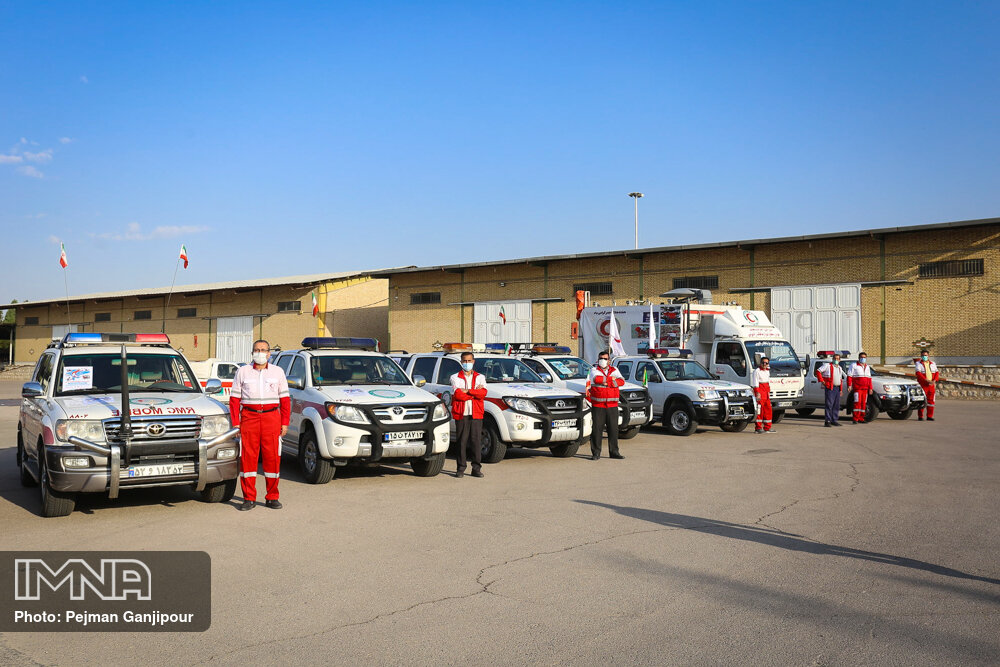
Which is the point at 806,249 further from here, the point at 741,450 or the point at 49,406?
the point at 49,406

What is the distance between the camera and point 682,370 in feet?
60.8

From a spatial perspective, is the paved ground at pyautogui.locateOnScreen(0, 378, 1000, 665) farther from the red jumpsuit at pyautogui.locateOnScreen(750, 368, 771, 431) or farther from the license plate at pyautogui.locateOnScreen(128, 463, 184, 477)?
the red jumpsuit at pyautogui.locateOnScreen(750, 368, 771, 431)

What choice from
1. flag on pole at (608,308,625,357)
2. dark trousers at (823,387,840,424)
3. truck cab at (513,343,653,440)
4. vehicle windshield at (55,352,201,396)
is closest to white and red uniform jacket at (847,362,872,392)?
dark trousers at (823,387,840,424)

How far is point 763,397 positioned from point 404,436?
419 inches

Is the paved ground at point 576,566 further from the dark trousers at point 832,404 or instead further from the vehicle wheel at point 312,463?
the dark trousers at point 832,404

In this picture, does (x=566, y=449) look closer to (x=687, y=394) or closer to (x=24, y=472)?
(x=687, y=394)

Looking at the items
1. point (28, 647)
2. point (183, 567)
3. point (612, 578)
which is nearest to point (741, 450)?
point (612, 578)

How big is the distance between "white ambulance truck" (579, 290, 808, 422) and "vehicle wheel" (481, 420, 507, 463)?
30.5 ft

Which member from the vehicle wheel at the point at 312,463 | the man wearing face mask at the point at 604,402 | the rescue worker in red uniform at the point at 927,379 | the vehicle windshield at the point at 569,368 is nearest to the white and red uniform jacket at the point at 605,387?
the man wearing face mask at the point at 604,402

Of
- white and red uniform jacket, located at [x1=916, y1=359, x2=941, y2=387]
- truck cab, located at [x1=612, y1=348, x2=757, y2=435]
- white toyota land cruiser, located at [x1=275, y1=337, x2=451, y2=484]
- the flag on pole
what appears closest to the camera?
white toyota land cruiser, located at [x1=275, y1=337, x2=451, y2=484]

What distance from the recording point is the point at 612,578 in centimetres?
618

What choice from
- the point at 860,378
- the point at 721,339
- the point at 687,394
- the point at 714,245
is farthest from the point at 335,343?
the point at 714,245

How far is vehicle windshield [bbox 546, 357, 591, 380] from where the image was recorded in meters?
16.3

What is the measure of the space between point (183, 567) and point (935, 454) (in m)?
12.4
